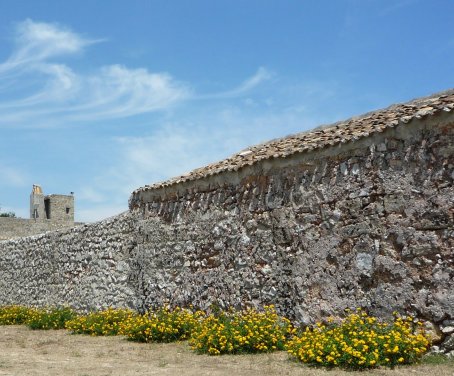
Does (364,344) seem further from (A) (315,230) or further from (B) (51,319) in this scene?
(B) (51,319)

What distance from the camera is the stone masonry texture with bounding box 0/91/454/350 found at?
7352mm

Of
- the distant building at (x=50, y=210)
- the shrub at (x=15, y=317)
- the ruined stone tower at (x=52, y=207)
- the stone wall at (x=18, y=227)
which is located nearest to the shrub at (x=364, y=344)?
the shrub at (x=15, y=317)

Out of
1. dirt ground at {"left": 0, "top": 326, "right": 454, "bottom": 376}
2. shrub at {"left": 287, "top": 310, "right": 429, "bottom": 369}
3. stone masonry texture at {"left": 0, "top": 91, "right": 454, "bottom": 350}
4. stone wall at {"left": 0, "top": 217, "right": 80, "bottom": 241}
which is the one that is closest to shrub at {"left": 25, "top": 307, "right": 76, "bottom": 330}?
stone masonry texture at {"left": 0, "top": 91, "right": 454, "bottom": 350}

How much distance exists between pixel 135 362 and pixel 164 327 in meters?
1.99

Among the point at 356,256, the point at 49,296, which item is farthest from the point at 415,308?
the point at 49,296

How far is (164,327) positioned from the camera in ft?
33.8

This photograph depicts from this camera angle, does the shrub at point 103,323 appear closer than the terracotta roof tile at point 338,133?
No

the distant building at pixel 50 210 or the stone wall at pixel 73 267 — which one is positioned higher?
the distant building at pixel 50 210

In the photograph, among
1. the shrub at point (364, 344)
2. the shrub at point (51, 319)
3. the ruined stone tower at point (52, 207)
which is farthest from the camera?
the ruined stone tower at point (52, 207)

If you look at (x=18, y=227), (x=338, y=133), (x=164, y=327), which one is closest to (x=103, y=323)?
(x=164, y=327)

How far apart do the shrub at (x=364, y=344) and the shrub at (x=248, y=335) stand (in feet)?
2.25

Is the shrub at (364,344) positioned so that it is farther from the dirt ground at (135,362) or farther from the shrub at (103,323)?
the shrub at (103,323)

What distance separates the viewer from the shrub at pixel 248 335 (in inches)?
332

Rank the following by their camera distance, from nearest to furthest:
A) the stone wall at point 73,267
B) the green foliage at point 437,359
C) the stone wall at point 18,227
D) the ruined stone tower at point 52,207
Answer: the green foliage at point 437,359 → the stone wall at point 73,267 → the stone wall at point 18,227 → the ruined stone tower at point 52,207
